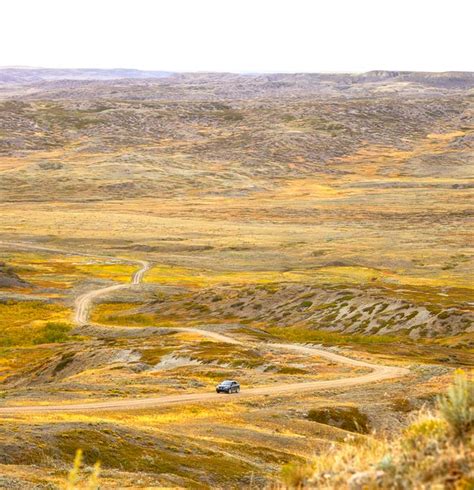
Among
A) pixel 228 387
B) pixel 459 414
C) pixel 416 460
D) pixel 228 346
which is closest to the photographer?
pixel 416 460

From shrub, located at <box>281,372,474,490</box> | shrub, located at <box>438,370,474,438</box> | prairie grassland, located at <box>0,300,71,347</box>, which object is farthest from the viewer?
prairie grassland, located at <box>0,300,71,347</box>

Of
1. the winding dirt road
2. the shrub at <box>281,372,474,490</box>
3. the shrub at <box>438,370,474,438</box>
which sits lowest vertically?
the winding dirt road

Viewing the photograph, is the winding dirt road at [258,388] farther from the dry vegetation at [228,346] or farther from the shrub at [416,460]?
the shrub at [416,460]

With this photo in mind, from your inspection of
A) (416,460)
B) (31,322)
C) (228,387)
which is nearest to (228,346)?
(228,387)

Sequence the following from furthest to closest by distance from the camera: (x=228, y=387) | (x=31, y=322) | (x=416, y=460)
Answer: (x=31, y=322)
(x=228, y=387)
(x=416, y=460)

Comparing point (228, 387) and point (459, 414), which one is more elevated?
point (459, 414)

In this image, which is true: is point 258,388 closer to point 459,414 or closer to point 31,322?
point 459,414

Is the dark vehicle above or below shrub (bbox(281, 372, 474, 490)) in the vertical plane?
below

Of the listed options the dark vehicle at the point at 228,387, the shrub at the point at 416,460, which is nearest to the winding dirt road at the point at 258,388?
the dark vehicle at the point at 228,387

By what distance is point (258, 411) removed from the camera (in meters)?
45.1

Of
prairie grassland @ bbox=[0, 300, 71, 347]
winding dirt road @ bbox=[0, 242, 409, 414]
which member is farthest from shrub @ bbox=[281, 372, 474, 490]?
prairie grassland @ bbox=[0, 300, 71, 347]

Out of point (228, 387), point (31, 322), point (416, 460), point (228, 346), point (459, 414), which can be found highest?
point (459, 414)

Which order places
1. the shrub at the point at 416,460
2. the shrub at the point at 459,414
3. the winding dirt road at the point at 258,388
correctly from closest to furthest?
1. the shrub at the point at 416,460
2. the shrub at the point at 459,414
3. the winding dirt road at the point at 258,388

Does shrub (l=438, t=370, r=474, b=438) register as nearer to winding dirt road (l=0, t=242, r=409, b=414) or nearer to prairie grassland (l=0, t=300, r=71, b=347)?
winding dirt road (l=0, t=242, r=409, b=414)
